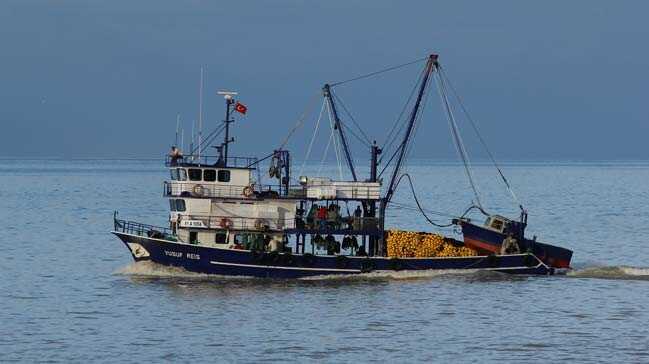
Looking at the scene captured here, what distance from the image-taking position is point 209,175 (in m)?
68.2

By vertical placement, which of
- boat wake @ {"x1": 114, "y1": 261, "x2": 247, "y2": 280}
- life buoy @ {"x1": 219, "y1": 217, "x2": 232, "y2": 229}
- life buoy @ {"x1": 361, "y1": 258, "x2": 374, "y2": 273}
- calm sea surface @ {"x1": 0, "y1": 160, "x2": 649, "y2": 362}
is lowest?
calm sea surface @ {"x1": 0, "y1": 160, "x2": 649, "y2": 362}

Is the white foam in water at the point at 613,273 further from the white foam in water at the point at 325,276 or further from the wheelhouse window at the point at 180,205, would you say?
the wheelhouse window at the point at 180,205

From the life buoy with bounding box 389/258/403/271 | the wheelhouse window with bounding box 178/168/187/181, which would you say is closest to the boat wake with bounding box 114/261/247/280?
the wheelhouse window with bounding box 178/168/187/181

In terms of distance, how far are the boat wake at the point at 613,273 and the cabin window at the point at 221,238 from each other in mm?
19260

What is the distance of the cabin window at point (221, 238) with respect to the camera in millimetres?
67500

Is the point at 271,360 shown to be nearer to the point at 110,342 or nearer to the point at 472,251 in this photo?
the point at 110,342

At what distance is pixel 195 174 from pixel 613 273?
24.2 metres

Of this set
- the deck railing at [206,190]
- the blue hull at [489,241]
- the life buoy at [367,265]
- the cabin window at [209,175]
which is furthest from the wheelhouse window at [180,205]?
the blue hull at [489,241]

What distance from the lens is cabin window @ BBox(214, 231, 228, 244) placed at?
6750cm

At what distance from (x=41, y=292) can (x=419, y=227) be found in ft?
191

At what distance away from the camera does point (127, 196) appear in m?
194

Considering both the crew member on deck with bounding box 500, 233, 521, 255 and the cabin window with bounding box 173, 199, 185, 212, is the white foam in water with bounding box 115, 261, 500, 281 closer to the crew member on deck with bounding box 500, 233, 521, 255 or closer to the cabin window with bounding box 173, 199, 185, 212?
the crew member on deck with bounding box 500, 233, 521, 255

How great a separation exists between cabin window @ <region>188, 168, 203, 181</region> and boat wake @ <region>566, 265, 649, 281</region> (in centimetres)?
2099

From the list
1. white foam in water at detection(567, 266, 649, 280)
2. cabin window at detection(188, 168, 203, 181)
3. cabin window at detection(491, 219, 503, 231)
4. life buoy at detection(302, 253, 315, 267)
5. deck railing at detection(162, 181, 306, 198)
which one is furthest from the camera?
white foam in water at detection(567, 266, 649, 280)
